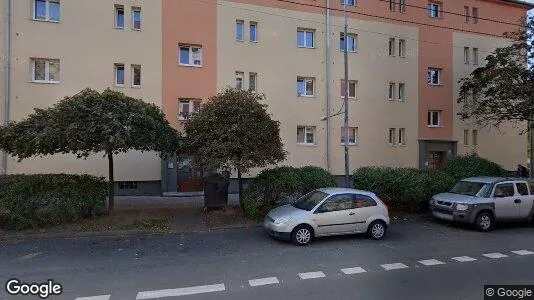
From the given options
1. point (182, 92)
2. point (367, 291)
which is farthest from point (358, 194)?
point (182, 92)

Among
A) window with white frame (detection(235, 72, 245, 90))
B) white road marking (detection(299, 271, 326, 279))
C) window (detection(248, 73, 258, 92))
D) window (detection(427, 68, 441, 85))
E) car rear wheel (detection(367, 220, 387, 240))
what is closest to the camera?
white road marking (detection(299, 271, 326, 279))

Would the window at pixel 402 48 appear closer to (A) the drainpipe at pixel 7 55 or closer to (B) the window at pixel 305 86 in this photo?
(B) the window at pixel 305 86

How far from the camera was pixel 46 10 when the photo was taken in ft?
51.0

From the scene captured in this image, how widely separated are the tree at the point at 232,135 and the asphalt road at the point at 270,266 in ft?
6.50

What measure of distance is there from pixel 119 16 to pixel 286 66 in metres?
8.21

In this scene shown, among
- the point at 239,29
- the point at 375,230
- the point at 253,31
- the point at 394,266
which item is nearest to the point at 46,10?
the point at 239,29

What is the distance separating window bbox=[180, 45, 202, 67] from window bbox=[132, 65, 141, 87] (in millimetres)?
2019

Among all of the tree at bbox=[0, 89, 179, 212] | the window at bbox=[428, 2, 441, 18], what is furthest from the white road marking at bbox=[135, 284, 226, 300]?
the window at bbox=[428, 2, 441, 18]

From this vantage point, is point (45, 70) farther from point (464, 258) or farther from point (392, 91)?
point (392, 91)

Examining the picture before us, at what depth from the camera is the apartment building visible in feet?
50.9

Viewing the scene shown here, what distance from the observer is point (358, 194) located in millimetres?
8930

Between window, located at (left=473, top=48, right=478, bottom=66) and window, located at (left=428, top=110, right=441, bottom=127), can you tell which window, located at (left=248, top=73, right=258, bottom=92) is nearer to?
window, located at (left=428, top=110, right=441, bottom=127)

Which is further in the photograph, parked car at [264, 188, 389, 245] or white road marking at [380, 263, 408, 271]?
parked car at [264, 188, 389, 245]

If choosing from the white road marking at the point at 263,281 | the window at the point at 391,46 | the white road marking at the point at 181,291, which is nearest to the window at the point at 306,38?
the window at the point at 391,46
